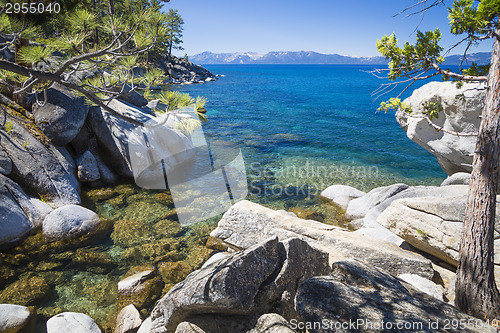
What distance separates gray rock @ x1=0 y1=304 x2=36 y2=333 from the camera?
5.08 metres

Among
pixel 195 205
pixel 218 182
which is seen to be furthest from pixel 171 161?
pixel 195 205

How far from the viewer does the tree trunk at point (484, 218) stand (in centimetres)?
462

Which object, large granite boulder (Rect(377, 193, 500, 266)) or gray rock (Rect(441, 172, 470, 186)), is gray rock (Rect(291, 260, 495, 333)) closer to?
large granite boulder (Rect(377, 193, 500, 266))

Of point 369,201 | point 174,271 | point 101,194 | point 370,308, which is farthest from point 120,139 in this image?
point 370,308

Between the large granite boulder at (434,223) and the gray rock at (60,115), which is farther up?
the gray rock at (60,115)

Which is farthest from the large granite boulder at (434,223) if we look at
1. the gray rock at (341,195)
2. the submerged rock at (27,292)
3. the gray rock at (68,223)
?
the gray rock at (68,223)

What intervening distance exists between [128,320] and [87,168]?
303 inches

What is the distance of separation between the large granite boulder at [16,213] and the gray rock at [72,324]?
3934 mm

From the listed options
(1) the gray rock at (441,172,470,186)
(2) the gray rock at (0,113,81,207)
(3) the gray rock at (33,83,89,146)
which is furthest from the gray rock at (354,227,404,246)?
(3) the gray rock at (33,83,89,146)

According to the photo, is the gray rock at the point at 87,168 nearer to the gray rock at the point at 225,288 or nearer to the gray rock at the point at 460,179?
the gray rock at the point at 225,288

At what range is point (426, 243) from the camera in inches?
275

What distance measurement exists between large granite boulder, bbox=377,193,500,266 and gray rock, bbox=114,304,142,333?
6635mm

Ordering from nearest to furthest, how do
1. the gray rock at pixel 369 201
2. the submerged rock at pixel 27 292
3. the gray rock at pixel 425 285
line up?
the gray rock at pixel 425 285, the submerged rock at pixel 27 292, the gray rock at pixel 369 201

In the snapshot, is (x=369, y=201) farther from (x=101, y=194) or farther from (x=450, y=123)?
(x=101, y=194)
